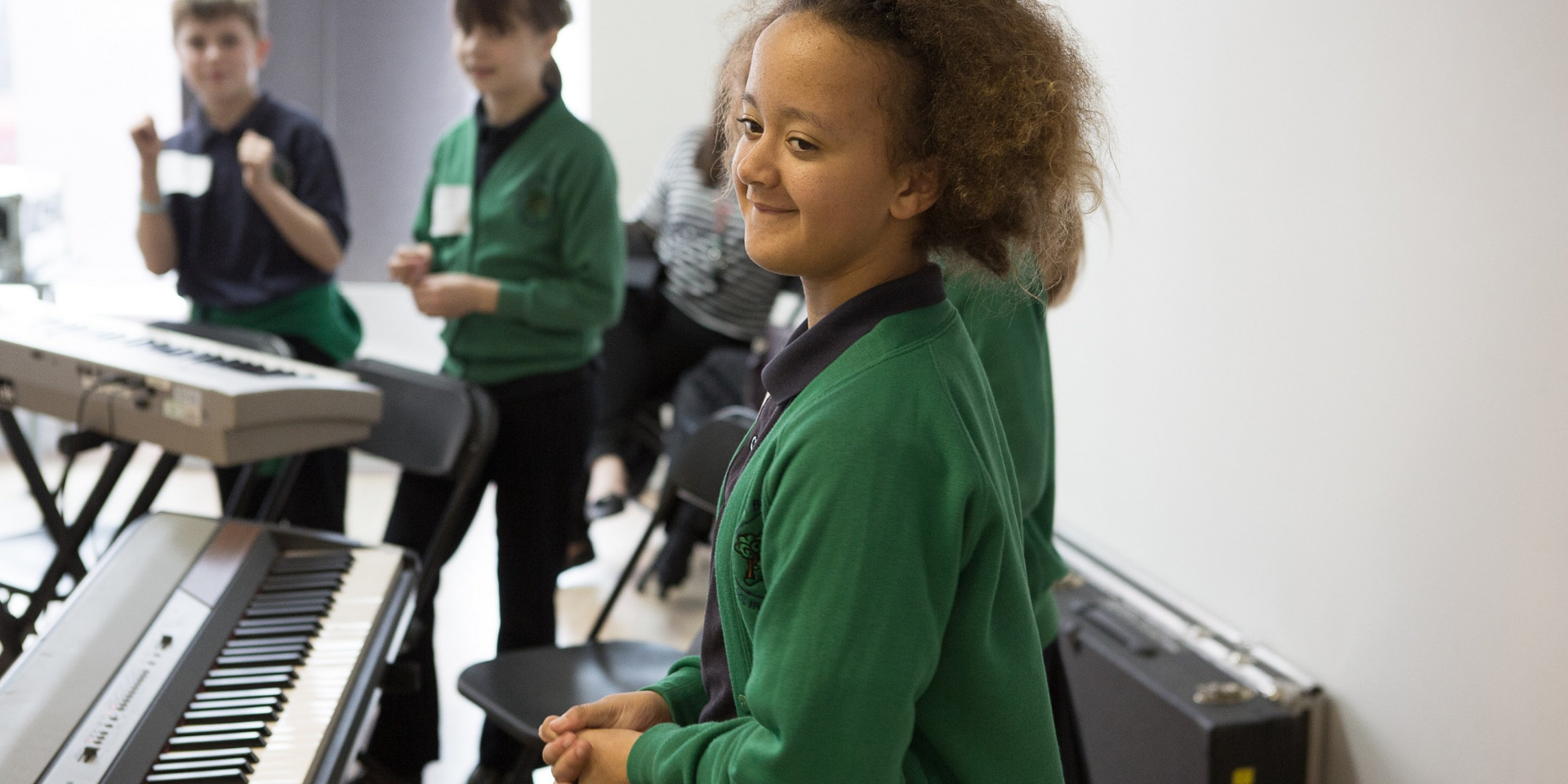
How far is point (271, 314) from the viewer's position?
2.71m

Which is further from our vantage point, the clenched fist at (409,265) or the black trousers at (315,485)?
the black trousers at (315,485)

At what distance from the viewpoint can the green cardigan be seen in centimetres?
79

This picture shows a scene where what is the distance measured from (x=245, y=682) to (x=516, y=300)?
3.30 feet

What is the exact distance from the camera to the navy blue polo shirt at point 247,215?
2.68 meters

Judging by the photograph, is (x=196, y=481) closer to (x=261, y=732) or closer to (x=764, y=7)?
(x=261, y=732)

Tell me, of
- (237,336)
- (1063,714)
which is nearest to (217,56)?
(237,336)

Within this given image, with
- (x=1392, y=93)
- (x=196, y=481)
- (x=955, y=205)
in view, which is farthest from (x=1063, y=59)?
(x=196, y=481)

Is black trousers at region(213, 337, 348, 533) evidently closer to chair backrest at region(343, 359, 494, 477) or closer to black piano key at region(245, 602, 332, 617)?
chair backrest at region(343, 359, 494, 477)

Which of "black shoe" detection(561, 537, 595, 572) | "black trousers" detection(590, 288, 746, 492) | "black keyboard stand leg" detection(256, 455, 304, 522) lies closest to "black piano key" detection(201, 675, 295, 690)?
"black keyboard stand leg" detection(256, 455, 304, 522)

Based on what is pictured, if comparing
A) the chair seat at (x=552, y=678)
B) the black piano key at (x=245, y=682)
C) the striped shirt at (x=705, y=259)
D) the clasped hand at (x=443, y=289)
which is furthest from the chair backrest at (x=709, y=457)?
the striped shirt at (x=705, y=259)

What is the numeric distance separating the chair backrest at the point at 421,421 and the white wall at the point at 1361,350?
1315 mm

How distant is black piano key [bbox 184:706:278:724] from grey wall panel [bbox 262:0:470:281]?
388 centimetres

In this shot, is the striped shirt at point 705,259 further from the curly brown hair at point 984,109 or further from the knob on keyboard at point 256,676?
the curly brown hair at point 984,109

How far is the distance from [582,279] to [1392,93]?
139 centimetres
